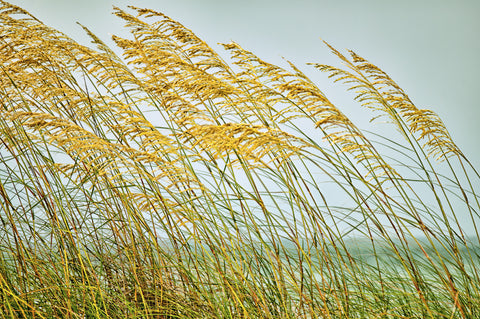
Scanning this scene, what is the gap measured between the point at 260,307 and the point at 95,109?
1179mm

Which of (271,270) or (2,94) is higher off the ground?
(2,94)

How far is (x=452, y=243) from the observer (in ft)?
6.65

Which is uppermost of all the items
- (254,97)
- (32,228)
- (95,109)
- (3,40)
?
(3,40)

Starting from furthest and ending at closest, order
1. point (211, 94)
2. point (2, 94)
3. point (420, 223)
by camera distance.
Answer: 1. point (2, 94)
2. point (211, 94)
3. point (420, 223)

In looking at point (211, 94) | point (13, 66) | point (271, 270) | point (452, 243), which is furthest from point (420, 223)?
point (13, 66)

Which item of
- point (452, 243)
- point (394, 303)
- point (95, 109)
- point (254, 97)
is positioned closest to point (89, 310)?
point (95, 109)

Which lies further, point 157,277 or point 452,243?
point 157,277

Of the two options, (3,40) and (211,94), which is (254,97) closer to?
(211,94)

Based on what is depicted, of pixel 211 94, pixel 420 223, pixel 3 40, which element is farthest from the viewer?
pixel 3 40

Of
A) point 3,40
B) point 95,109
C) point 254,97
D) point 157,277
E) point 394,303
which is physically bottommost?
point 394,303

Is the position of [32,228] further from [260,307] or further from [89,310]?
[260,307]

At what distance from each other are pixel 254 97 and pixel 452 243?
3.35 feet

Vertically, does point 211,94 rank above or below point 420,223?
above

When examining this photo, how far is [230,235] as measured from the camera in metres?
2.03
